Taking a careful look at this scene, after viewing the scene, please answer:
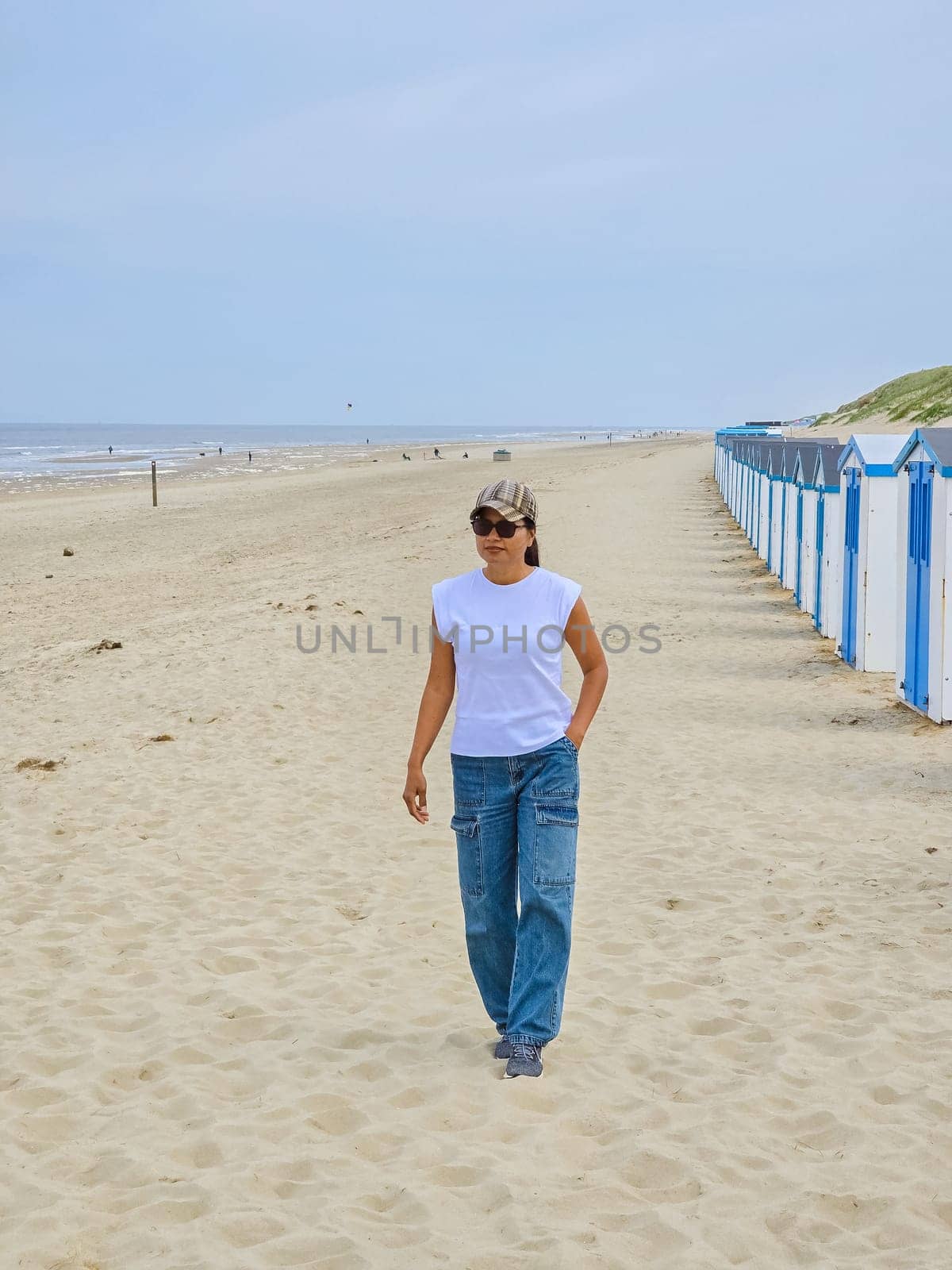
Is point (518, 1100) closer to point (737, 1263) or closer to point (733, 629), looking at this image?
point (737, 1263)

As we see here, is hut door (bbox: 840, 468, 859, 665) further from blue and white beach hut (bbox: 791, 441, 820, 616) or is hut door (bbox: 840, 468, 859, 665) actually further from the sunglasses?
the sunglasses

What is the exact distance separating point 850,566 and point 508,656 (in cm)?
865

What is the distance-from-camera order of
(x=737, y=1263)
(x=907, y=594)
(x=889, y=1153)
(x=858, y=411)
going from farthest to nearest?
1. (x=858, y=411)
2. (x=907, y=594)
3. (x=889, y=1153)
4. (x=737, y=1263)

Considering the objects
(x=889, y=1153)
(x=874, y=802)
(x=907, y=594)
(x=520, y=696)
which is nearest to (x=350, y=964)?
(x=520, y=696)

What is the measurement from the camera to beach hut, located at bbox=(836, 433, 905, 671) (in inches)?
436

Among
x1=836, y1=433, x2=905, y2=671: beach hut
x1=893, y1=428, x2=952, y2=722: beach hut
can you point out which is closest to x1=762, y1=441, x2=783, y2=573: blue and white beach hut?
x1=836, y1=433, x2=905, y2=671: beach hut

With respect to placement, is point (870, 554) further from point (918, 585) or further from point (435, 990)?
point (435, 990)

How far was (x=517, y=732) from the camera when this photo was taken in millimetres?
3975

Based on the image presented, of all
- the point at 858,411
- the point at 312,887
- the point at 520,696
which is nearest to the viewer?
the point at 520,696

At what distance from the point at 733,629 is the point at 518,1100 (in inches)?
430

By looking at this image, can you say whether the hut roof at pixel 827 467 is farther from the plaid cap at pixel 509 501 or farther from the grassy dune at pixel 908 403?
the grassy dune at pixel 908 403

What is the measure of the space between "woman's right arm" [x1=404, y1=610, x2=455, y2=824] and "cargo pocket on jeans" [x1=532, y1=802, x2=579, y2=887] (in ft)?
1.29

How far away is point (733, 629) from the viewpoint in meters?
14.5

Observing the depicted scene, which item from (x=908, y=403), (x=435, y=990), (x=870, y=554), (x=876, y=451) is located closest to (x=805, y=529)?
(x=876, y=451)
